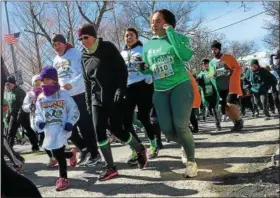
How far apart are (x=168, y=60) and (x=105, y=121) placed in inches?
35.7

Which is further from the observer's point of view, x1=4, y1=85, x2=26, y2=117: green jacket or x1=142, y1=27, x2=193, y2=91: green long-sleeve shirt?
x1=4, y1=85, x2=26, y2=117: green jacket

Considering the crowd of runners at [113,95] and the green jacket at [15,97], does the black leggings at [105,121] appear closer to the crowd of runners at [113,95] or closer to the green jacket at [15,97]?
the crowd of runners at [113,95]

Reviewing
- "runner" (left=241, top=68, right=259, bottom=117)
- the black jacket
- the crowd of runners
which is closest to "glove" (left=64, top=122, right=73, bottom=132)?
the crowd of runners

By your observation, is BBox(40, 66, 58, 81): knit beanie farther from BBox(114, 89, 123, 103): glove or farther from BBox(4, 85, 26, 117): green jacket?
BBox(4, 85, 26, 117): green jacket

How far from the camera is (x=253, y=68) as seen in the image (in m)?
10.6

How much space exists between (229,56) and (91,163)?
10.9 feet

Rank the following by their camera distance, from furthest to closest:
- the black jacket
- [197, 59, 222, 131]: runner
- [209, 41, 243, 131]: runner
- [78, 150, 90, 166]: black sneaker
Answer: [197, 59, 222, 131]: runner, [209, 41, 243, 131]: runner, [78, 150, 90, 166]: black sneaker, the black jacket

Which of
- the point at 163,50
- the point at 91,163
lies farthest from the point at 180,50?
the point at 91,163

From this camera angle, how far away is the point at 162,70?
4.16 metres

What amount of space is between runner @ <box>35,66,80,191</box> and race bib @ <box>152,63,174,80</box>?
0.96m

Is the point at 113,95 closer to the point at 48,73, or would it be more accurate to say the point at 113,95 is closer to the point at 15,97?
the point at 48,73

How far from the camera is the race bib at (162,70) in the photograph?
411 cm

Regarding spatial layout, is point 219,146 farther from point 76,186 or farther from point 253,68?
point 253,68

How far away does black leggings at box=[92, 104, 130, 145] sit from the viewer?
427 cm
